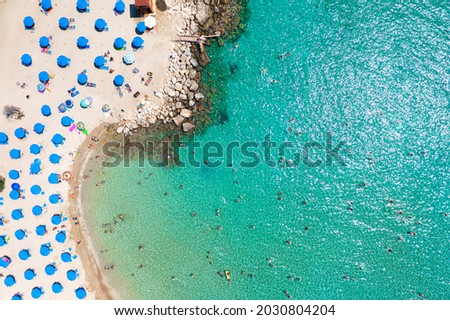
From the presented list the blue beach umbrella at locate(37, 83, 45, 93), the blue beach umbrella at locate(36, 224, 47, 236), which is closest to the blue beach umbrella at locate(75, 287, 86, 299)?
the blue beach umbrella at locate(36, 224, 47, 236)

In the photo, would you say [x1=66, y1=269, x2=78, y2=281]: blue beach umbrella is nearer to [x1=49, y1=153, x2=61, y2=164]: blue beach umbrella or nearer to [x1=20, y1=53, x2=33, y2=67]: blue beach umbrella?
[x1=49, y1=153, x2=61, y2=164]: blue beach umbrella

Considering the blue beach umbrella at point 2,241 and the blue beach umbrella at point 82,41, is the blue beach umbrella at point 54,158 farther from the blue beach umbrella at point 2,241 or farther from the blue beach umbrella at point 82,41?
the blue beach umbrella at point 82,41

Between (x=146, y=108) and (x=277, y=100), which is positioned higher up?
(x=277, y=100)

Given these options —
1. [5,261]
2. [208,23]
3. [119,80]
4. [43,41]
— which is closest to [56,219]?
[5,261]

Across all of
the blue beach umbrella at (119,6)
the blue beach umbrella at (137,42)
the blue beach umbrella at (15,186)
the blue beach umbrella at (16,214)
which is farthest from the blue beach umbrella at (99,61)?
the blue beach umbrella at (16,214)

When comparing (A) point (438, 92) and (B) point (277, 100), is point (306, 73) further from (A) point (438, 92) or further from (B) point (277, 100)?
(A) point (438, 92)
